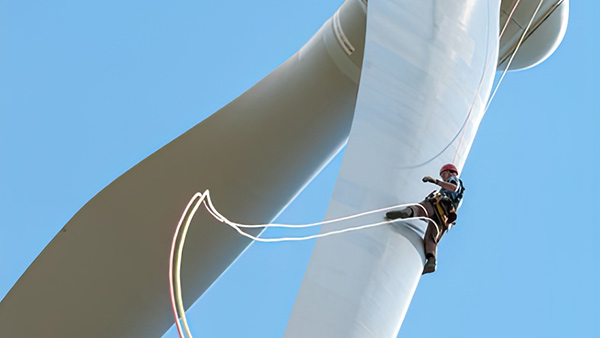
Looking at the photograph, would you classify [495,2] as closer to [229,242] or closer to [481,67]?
[481,67]

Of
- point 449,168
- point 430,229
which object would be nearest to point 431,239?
point 430,229

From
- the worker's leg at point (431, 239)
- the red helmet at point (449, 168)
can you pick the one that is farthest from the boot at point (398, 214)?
the red helmet at point (449, 168)

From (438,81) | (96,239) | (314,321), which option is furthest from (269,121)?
(314,321)

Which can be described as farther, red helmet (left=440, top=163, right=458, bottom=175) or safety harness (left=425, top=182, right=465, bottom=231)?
red helmet (left=440, top=163, right=458, bottom=175)

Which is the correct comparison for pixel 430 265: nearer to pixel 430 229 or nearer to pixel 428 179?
pixel 430 229

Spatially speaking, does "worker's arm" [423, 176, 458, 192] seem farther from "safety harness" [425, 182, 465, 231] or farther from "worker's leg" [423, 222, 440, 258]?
"worker's leg" [423, 222, 440, 258]

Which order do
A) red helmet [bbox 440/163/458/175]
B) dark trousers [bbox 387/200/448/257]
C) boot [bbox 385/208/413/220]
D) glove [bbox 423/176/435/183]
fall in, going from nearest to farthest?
boot [bbox 385/208/413/220]
dark trousers [bbox 387/200/448/257]
glove [bbox 423/176/435/183]
red helmet [bbox 440/163/458/175]

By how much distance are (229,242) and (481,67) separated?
13.2 ft

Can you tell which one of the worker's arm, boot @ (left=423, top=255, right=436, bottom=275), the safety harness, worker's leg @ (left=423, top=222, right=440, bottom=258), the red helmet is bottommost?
boot @ (left=423, top=255, right=436, bottom=275)

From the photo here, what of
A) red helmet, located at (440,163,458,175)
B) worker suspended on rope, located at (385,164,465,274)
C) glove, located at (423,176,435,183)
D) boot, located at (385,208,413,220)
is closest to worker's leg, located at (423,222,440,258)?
worker suspended on rope, located at (385,164,465,274)

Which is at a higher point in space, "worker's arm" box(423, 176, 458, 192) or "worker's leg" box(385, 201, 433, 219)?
"worker's arm" box(423, 176, 458, 192)

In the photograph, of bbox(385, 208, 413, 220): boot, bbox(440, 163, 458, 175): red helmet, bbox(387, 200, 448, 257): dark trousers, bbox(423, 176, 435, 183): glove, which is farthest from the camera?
bbox(440, 163, 458, 175): red helmet

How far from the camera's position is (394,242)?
7320mm

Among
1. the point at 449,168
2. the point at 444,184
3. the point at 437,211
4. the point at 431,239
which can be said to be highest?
the point at 449,168
